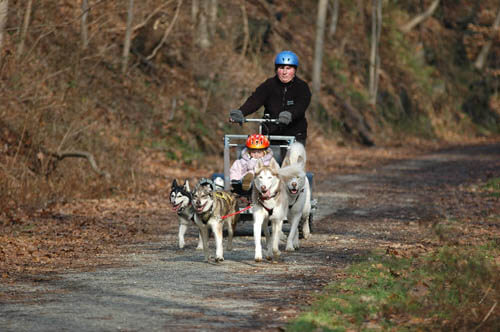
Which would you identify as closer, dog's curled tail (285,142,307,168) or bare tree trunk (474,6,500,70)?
dog's curled tail (285,142,307,168)

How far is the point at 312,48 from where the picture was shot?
153ft

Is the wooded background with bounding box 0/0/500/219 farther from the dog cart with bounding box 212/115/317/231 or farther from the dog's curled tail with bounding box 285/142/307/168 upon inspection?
the dog's curled tail with bounding box 285/142/307/168

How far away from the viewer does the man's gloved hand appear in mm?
12211

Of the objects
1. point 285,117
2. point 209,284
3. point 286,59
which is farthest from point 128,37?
point 209,284

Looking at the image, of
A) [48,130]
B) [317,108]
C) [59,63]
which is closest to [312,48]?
[317,108]

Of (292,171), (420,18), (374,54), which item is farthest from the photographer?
(420,18)

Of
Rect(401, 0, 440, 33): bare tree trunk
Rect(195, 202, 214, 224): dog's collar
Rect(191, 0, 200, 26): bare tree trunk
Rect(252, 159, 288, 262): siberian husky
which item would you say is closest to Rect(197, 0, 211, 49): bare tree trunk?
Rect(191, 0, 200, 26): bare tree trunk

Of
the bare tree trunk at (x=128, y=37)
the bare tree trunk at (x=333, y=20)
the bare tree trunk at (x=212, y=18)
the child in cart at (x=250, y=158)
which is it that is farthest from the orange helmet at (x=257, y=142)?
the bare tree trunk at (x=333, y=20)

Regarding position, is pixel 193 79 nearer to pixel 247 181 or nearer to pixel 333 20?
pixel 247 181

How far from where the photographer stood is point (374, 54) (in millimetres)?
50938

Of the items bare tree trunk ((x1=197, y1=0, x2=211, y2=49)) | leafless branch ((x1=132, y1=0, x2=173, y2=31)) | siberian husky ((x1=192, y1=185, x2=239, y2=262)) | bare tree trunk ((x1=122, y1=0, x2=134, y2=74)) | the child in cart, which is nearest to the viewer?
siberian husky ((x1=192, y1=185, x2=239, y2=262))

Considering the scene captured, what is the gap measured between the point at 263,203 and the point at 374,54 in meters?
41.4

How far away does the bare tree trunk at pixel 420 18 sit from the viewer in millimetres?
59688

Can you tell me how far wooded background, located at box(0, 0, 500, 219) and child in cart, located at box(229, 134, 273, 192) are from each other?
5.35m
